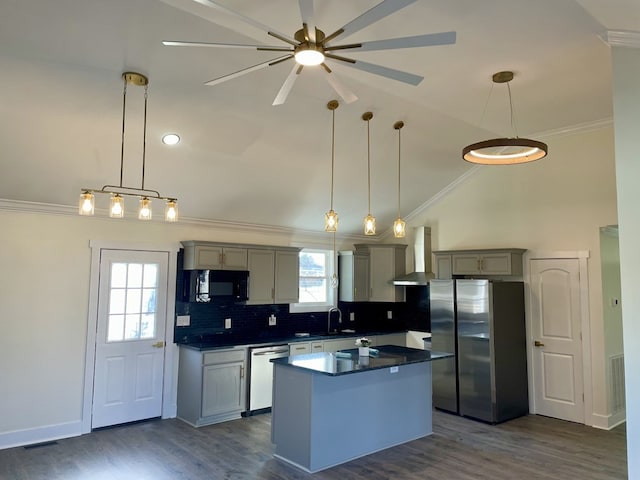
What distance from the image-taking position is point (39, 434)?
4672mm

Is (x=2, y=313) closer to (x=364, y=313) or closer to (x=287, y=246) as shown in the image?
(x=287, y=246)

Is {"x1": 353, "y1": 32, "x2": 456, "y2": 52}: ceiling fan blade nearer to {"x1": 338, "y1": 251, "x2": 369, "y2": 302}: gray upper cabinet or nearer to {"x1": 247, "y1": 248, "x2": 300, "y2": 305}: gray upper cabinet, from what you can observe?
{"x1": 247, "y1": 248, "x2": 300, "y2": 305}: gray upper cabinet

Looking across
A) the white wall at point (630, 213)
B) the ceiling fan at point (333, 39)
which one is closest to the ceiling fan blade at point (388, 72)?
the ceiling fan at point (333, 39)

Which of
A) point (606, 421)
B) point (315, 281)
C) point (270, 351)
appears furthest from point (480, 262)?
point (270, 351)

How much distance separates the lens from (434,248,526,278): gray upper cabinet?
19.5ft

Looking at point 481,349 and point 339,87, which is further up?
point 339,87

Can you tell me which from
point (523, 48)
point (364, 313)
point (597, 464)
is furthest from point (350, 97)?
point (364, 313)

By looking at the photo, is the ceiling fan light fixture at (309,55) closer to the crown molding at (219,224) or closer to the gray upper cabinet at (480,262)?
the crown molding at (219,224)

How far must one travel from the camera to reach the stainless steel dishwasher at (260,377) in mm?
5648

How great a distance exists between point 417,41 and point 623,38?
5.33 feet

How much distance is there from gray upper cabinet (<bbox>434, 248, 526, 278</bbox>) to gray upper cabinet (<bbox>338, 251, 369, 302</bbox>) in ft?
3.83

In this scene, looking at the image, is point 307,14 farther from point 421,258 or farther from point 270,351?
point 421,258

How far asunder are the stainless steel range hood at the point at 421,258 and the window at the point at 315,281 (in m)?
1.06

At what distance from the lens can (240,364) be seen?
18.3 feet
